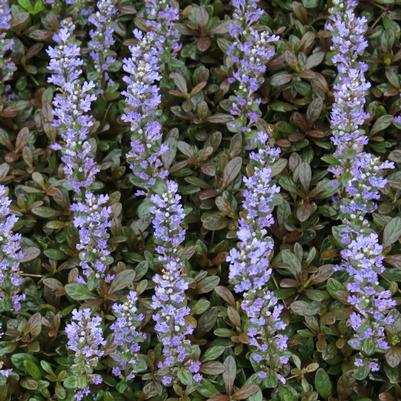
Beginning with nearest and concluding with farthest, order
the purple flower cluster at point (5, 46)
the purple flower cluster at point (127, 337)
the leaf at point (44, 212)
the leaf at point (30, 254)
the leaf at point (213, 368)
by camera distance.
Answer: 1. the purple flower cluster at point (127, 337)
2. the leaf at point (213, 368)
3. the leaf at point (30, 254)
4. the leaf at point (44, 212)
5. the purple flower cluster at point (5, 46)

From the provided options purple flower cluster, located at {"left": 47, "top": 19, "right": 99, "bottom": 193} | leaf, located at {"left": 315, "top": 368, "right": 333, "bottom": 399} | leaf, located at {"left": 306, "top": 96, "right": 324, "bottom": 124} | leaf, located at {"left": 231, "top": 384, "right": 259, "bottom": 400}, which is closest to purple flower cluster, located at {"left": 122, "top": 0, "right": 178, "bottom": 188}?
purple flower cluster, located at {"left": 47, "top": 19, "right": 99, "bottom": 193}

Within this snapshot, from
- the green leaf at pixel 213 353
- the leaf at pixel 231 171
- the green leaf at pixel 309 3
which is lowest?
the green leaf at pixel 213 353

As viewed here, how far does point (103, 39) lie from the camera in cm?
459

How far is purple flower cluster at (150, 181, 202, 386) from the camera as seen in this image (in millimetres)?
3383

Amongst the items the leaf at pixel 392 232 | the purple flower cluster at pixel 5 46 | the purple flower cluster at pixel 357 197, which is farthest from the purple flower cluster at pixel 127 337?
the purple flower cluster at pixel 5 46

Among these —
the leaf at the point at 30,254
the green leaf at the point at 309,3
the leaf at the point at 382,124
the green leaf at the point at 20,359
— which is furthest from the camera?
the green leaf at the point at 309,3

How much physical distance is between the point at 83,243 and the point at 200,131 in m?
1.18

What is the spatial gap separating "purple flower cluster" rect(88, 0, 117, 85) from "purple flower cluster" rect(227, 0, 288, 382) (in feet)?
2.58

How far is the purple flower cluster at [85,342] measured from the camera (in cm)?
340

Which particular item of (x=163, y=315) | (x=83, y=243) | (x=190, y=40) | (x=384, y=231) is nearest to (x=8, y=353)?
(x=83, y=243)

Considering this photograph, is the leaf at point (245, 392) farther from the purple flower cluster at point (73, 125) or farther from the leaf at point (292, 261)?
the purple flower cluster at point (73, 125)

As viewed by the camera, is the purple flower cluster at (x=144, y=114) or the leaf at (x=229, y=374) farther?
the purple flower cluster at (x=144, y=114)

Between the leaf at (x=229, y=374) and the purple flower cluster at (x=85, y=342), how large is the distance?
2.00 ft

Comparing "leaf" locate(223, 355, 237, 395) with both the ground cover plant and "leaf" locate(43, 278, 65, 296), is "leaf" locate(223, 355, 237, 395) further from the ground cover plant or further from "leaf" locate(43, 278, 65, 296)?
"leaf" locate(43, 278, 65, 296)
